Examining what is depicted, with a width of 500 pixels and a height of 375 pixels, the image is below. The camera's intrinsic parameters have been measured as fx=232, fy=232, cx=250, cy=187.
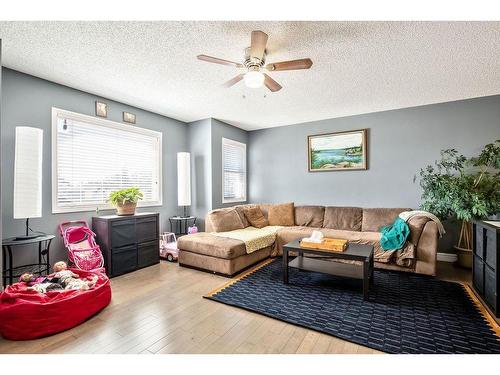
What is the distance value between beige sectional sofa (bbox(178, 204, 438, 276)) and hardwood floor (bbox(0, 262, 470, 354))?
65 cm

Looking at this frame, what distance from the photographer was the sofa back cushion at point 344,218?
4008 millimetres

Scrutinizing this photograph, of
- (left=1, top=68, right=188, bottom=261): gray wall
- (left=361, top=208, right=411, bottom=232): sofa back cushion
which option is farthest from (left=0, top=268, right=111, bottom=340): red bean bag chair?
(left=361, top=208, right=411, bottom=232): sofa back cushion

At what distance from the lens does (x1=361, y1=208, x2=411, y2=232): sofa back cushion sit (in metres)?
3.72

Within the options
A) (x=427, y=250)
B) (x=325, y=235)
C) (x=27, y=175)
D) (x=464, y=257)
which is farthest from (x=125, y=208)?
(x=464, y=257)

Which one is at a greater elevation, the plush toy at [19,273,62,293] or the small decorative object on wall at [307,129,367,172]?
the small decorative object on wall at [307,129,367,172]

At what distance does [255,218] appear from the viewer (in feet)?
14.4

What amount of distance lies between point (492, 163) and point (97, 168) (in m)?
5.47

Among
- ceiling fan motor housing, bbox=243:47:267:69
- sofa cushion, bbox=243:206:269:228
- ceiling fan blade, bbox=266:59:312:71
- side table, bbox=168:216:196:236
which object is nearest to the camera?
ceiling fan blade, bbox=266:59:312:71

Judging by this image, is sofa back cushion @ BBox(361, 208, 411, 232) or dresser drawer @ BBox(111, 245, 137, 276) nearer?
dresser drawer @ BBox(111, 245, 137, 276)

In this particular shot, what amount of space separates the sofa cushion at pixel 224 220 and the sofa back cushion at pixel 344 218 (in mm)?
1591

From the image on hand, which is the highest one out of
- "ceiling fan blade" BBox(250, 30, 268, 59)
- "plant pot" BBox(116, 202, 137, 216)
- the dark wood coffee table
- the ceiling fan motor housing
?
the ceiling fan motor housing

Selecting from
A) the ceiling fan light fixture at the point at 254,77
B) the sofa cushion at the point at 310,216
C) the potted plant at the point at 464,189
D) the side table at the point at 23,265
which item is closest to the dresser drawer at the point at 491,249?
the potted plant at the point at 464,189

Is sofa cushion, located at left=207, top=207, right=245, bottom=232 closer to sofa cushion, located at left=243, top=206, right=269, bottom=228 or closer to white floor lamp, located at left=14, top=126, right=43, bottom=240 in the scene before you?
sofa cushion, located at left=243, top=206, right=269, bottom=228
